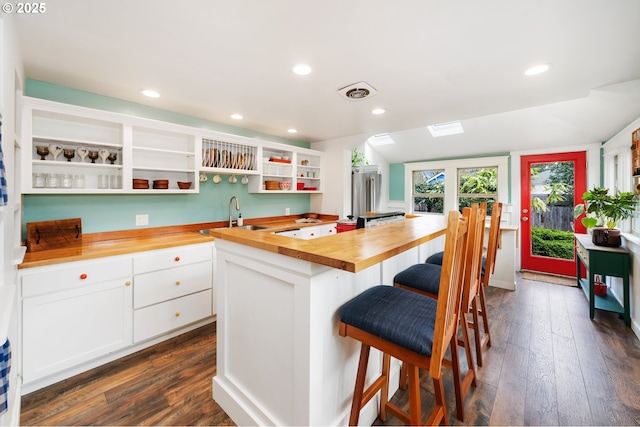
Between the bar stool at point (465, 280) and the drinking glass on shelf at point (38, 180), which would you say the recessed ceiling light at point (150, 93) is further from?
the bar stool at point (465, 280)

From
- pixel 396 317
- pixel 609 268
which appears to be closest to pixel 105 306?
pixel 396 317

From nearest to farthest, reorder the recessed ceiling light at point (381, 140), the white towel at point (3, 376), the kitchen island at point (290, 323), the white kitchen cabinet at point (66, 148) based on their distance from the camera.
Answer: the white towel at point (3, 376) < the kitchen island at point (290, 323) < the white kitchen cabinet at point (66, 148) < the recessed ceiling light at point (381, 140)

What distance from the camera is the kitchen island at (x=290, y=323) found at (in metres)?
1.18

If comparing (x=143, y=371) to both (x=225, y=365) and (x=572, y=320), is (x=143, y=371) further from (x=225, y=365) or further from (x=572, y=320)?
(x=572, y=320)

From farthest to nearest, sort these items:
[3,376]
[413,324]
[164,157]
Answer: [164,157]
[413,324]
[3,376]

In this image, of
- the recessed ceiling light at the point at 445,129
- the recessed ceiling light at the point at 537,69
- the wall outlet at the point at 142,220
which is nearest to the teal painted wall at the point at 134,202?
the wall outlet at the point at 142,220

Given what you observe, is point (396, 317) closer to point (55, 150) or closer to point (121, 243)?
point (121, 243)

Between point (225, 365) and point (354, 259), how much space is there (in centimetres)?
124

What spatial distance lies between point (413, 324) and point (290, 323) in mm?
544

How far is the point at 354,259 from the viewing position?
0.98 m

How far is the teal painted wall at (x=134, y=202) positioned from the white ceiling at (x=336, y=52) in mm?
118

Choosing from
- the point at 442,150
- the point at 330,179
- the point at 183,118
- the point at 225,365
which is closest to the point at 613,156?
the point at 442,150

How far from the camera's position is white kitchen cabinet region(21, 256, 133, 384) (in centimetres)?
177

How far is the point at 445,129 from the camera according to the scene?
15.7ft
